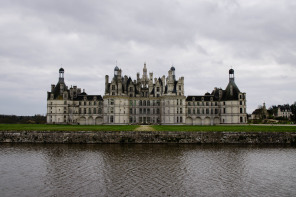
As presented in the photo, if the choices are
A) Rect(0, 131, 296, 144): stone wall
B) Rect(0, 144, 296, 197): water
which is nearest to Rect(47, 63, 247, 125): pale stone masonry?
Rect(0, 131, 296, 144): stone wall

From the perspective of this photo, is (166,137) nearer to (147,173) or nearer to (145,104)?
(147,173)

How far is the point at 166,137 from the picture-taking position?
4172cm

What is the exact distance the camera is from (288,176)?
21.6 m

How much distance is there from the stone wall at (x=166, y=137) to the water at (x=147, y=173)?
27.7 ft

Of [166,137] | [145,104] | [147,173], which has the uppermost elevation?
[145,104]

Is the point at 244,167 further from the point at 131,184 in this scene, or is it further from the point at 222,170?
the point at 131,184

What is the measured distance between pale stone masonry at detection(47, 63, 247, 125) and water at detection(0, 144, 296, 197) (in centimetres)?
4035

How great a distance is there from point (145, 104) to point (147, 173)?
5546cm

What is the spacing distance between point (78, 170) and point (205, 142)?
2287cm

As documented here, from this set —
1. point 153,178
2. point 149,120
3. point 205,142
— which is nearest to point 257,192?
point 153,178

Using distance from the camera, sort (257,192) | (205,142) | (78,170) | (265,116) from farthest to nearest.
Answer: (265,116) < (205,142) < (78,170) < (257,192)

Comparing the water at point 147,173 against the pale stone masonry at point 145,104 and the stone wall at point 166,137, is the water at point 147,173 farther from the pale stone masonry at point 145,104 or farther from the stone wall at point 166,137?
the pale stone masonry at point 145,104

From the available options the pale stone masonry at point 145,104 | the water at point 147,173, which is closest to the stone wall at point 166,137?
the water at point 147,173

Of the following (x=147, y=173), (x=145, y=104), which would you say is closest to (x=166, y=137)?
(x=147, y=173)
